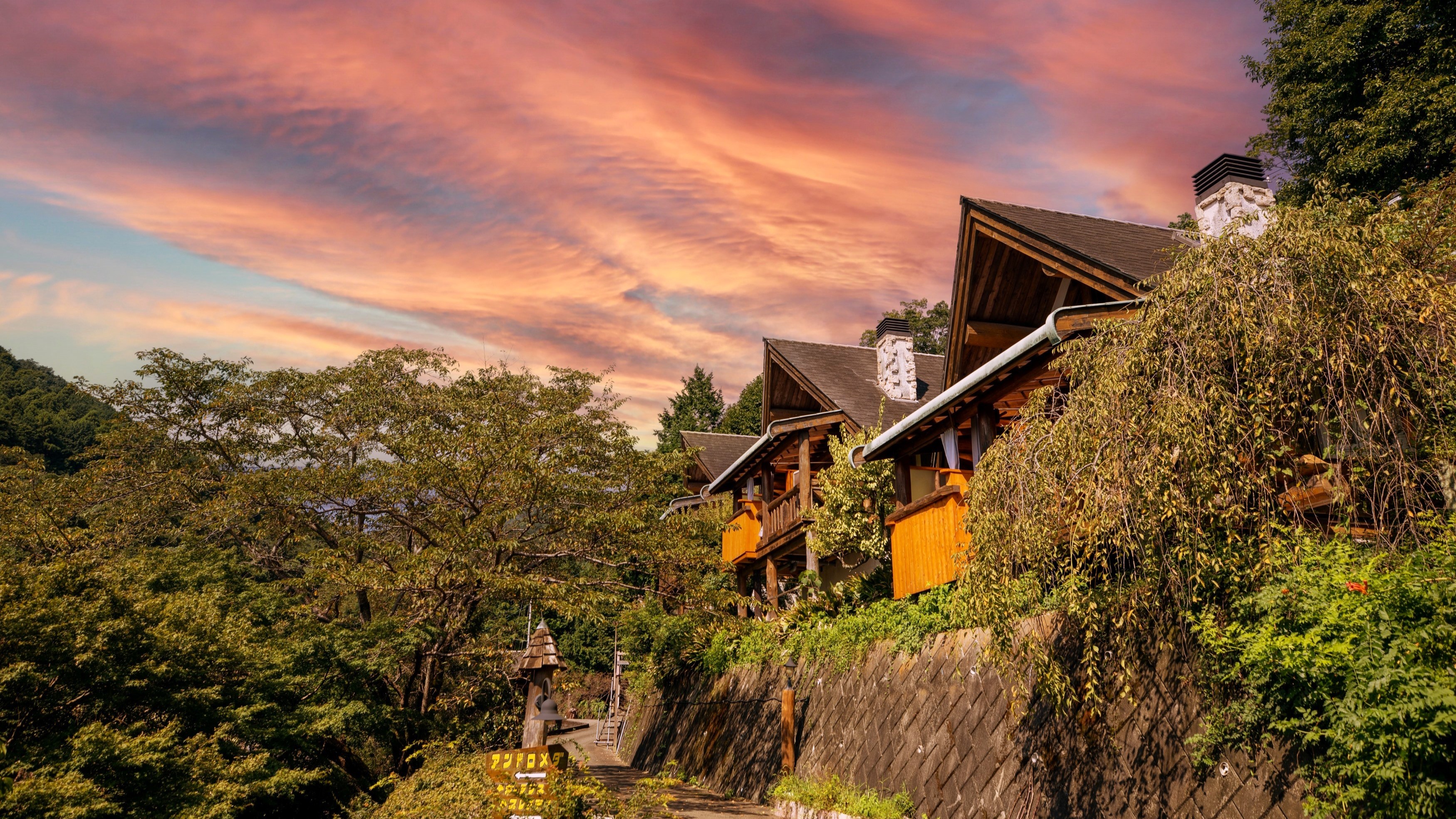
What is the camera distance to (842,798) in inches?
517

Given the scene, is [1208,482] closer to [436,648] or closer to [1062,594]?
[1062,594]

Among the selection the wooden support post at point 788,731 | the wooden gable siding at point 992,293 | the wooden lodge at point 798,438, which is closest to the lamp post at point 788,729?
the wooden support post at point 788,731

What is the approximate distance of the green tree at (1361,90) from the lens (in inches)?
809

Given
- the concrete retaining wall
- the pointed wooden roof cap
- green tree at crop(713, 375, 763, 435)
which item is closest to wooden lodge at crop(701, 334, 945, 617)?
the concrete retaining wall

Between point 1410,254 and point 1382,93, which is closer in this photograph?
point 1410,254

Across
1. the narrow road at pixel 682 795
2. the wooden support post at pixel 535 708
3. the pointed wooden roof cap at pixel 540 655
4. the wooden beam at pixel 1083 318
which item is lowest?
the narrow road at pixel 682 795

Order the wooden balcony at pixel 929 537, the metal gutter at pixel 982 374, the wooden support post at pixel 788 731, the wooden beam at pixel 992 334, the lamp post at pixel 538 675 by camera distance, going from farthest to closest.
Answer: the wooden support post at pixel 788 731 < the wooden beam at pixel 992 334 < the wooden balcony at pixel 929 537 < the lamp post at pixel 538 675 < the metal gutter at pixel 982 374

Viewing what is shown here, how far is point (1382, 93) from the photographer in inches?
857

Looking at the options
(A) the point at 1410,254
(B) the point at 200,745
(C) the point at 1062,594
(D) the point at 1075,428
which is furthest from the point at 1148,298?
(B) the point at 200,745

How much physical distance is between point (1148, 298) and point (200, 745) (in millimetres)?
11858

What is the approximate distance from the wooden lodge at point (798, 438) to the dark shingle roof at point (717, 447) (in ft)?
13.8

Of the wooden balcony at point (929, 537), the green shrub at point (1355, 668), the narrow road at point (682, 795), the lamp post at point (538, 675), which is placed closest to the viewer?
the green shrub at point (1355, 668)

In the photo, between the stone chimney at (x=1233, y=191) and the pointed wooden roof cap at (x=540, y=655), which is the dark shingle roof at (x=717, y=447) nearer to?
the pointed wooden roof cap at (x=540, y=655)

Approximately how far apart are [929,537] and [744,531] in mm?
11517
